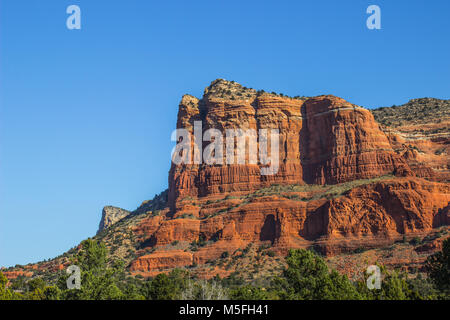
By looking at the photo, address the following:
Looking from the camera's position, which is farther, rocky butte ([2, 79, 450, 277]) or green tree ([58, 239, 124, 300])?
rocky butte ([2, 79, 450, 277])

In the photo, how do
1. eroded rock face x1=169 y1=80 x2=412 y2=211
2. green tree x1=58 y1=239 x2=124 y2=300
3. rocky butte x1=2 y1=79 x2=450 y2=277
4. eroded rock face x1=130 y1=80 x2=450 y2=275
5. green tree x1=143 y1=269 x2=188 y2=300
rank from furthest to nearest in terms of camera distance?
eroded rock face x1=169 y1=80 x2=412 y2=211, eroded rock face x1=130 y1=80 x2=450 y2=275, rocky butte x1=2 y1=79 x2=450 y2=277, green tree x1=58 y1=239 x2=124 y2=300, green tree x1=143 y1=269 x2=188 y2=300

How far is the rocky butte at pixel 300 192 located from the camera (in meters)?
112

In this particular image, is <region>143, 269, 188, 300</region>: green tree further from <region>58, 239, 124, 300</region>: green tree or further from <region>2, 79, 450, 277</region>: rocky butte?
<region>2, 79, 450, 277</region>: rocky butte

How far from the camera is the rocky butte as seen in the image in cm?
11150

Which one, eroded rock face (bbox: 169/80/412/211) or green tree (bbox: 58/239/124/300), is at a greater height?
eroded rock face (bbox: 169/80/412/211)

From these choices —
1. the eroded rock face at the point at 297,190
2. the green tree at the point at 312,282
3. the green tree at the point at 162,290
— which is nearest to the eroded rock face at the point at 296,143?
the eroded rock face at the point at 297,190

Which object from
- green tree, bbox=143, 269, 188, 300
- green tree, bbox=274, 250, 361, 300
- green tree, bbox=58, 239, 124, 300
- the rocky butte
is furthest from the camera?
the rocky butte

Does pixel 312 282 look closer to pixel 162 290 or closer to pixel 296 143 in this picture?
pixel 162 290

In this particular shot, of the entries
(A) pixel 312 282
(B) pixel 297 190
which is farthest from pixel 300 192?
(A) pixel 312 282

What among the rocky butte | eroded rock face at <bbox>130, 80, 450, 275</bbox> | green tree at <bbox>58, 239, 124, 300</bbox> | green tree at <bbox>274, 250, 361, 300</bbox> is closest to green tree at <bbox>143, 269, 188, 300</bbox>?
green tree at <bbox>58, 239, 124, 300</bbox>

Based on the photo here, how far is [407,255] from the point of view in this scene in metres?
102
